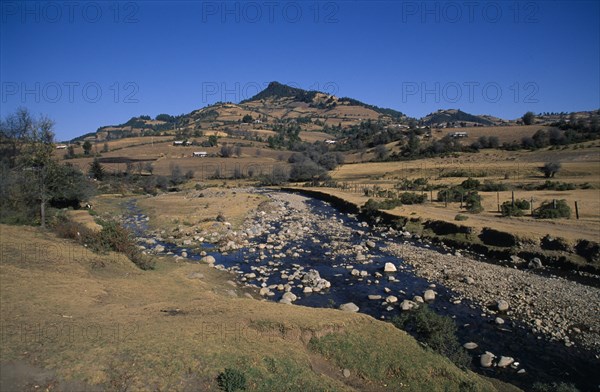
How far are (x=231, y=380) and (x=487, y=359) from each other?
813 cm

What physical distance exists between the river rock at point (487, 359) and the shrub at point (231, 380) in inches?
302

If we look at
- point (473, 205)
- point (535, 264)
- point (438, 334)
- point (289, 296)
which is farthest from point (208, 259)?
point (473, 205)

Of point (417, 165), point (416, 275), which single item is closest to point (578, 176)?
point (417, 165)

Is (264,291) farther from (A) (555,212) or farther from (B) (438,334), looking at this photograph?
(A) (555,212)

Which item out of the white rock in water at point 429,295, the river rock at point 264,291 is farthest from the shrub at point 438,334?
the river rock at point 264,291

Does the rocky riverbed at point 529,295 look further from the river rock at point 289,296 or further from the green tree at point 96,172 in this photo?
the green tree at point 96,172

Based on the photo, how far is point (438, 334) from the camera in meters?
11.1

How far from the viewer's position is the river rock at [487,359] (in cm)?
1141

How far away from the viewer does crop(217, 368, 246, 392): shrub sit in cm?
754

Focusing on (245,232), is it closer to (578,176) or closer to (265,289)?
(265,289)

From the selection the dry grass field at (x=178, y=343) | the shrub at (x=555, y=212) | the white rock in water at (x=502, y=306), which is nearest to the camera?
the dry grass field at (x=178, y=343)

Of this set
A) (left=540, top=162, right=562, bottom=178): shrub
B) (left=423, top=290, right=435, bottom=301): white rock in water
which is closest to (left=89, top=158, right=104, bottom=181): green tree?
(left=423, top=290, right=435, bottom=301): white rock in water

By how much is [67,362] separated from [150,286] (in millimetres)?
6605

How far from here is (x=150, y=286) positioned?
46.9ft
